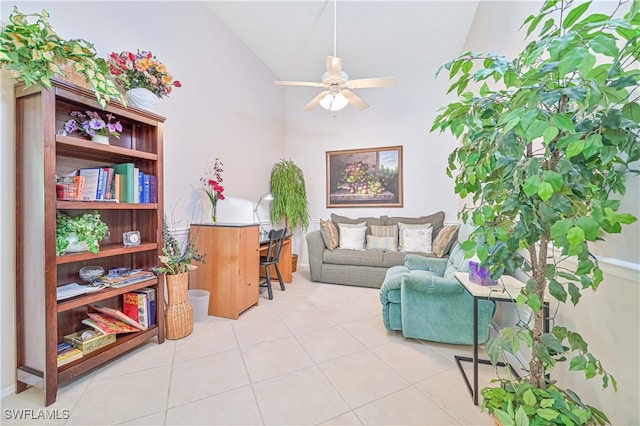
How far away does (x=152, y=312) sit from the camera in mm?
2340

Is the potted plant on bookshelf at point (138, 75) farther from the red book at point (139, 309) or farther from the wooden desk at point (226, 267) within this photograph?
the red book at point (139, 309)

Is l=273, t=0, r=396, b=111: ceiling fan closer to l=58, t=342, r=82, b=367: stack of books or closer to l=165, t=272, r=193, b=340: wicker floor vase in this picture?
l=165, t=272, r=193, b=340: wicker floor vase

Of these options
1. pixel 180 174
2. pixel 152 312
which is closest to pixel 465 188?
pixel 152 312

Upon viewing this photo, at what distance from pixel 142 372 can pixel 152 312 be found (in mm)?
520

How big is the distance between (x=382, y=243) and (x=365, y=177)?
1249mm

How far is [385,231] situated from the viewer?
14.4 ft

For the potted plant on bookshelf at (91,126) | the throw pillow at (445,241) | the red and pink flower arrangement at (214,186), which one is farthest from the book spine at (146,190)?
the throw pillow at (445,241)

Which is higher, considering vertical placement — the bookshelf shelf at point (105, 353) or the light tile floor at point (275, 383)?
the bookshelf shelf at point (105, 353)

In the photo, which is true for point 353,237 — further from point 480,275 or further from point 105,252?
point 105,252

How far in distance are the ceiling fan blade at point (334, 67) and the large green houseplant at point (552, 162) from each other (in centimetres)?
179

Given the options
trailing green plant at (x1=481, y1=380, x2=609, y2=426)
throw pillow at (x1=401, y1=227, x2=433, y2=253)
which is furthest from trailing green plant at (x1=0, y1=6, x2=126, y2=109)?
throw pillow at (x1=401, y1=227, x2=433, y2=253)

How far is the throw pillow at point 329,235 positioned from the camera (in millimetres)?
4367

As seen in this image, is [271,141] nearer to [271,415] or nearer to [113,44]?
[113,44]

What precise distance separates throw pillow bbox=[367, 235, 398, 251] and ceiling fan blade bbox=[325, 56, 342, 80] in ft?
7.88
